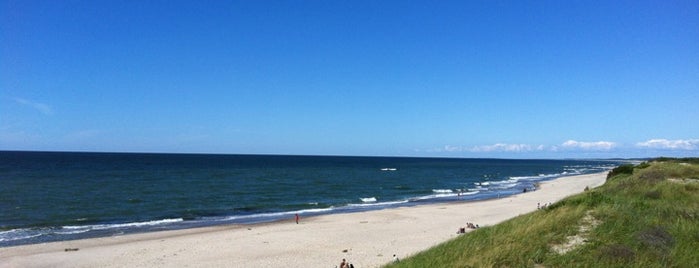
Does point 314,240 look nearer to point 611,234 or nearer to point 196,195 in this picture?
point 611,234

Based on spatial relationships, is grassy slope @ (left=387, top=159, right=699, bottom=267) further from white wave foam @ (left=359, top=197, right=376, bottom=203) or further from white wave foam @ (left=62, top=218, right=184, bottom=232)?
white wave foam @ (left=359, top=197, right=376, bottom=203)

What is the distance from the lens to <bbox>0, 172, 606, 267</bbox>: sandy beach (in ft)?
69.0

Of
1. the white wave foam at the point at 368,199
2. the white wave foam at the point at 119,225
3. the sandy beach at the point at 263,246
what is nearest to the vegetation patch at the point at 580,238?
the sandy beach at the point at 263,246

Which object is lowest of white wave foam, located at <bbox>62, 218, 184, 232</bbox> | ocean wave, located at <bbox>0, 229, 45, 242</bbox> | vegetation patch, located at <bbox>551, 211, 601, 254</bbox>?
white wave foam, located at <bbox>62, 218, 184, 232</bbox>

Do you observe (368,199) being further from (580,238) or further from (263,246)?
(580,238)

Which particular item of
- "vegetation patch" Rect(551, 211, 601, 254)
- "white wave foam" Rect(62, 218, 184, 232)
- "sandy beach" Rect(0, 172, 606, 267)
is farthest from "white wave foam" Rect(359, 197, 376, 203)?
"vegetation patch" Rect(551, 211, 601, 254)

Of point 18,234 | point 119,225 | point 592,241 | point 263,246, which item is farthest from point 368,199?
point 592,241

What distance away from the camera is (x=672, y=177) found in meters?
33.7

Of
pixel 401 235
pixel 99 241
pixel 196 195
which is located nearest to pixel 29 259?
pixel 99 241

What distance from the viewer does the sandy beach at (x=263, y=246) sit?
2103cm

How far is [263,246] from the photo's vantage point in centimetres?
2448

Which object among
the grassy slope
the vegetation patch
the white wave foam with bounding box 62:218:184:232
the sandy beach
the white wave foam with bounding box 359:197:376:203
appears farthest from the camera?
the white wave foam with bounding box 359:197:376:203

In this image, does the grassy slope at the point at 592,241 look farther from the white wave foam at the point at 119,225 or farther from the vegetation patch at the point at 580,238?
the white wave foam at the point at 119,225

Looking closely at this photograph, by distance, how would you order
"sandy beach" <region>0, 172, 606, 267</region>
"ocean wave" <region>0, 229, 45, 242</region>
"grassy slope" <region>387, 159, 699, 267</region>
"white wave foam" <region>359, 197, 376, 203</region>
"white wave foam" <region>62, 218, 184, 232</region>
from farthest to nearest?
1. "white wave foam" <region>359, 197, 376, 203</region>
2. "white wave foam" <region>62, 218, 184, 232</region>
3. "ocean wave" <region>0, 229, 45, 242</region>
4. "sandy beach" <region>0, 172, 606, 267</region>
5. "grassy slope" <region>387, 159, 699, 267</region>
